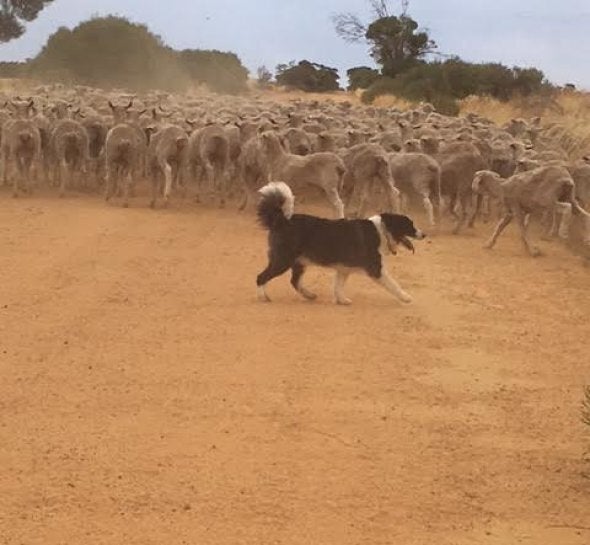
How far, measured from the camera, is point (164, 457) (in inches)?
302

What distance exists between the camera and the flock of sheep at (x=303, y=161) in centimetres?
1825

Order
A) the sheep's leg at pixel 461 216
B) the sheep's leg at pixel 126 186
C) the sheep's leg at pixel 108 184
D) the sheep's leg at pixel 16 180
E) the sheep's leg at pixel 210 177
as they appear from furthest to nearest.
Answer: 1. the sheep's leg at pixel 16 180
2. the sheep's leg at pixel 108 184
3. the sheep's leg at pixel 210 177
4. the sheep's leg at pixel 126 186
5. the sheep's leg at pixel 461 216

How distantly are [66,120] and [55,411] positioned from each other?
14651 millimetres

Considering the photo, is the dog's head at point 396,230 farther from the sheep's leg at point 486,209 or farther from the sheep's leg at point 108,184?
the sheep's leg at point 108,184

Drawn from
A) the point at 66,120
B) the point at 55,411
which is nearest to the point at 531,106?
the point at 66,120

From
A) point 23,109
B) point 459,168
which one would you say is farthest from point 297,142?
point 23,109

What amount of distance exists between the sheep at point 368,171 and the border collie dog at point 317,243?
21.7ft

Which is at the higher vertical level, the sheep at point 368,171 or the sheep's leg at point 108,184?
A: the sheep at point 368,171

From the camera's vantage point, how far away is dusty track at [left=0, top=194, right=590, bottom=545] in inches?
269

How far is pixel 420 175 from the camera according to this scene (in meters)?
19.0

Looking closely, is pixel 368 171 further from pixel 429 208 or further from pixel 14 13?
pixel 14 13

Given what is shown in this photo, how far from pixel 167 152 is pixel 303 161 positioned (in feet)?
10.0

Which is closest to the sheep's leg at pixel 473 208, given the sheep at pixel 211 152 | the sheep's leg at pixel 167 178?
the sheep at pixel 211 152

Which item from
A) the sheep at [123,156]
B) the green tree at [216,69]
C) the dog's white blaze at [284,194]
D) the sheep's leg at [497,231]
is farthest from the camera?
the green tree at [216,69]
